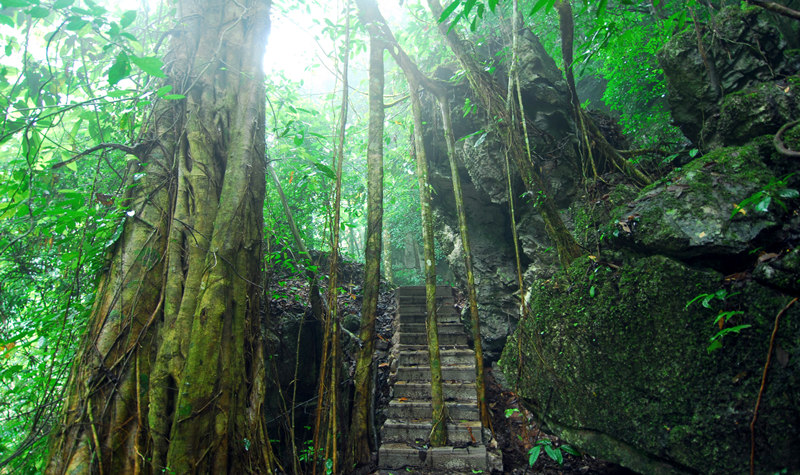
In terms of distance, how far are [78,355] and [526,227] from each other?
5.58m

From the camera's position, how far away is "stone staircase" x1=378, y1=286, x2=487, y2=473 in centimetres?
381

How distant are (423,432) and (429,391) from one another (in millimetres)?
706

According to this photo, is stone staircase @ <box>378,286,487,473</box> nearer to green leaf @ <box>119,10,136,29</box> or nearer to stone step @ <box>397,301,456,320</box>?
stone step @ <box>397,301,456,320</box>

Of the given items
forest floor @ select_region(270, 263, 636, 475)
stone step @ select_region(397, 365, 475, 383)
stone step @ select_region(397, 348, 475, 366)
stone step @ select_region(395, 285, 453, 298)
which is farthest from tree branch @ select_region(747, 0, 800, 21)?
stone step @ select_region(395, 285, 453, 298)

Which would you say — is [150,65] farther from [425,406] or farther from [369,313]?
[425,406]

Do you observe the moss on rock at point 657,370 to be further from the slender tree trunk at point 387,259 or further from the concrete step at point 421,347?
the slender tree trunk at point 387,259

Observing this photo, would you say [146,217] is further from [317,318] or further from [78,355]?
[317,318]

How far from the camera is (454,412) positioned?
4.50 m

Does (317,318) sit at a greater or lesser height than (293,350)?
greater

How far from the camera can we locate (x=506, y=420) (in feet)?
15.4

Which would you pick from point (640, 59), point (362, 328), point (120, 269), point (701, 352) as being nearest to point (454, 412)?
point (362, 328)

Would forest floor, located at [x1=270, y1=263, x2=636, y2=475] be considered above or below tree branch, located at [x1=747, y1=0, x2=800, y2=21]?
below

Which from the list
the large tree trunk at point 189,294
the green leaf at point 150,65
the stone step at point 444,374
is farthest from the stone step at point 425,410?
the green leaf at point 150,65

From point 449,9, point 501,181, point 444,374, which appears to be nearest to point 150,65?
point 449,9
